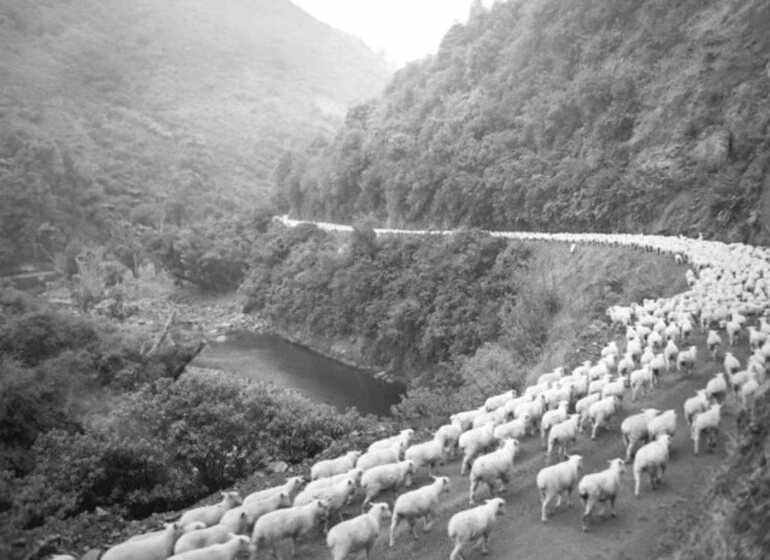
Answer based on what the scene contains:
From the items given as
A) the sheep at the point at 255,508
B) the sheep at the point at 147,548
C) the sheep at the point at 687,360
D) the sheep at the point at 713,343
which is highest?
the sheep at the point at 713,343

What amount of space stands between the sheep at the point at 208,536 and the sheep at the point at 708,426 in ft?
30.5

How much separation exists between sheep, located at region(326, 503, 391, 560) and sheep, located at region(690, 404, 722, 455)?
6925 mm

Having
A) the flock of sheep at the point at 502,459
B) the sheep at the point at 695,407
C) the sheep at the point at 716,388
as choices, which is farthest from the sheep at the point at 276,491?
the sheep at the point at 716,388

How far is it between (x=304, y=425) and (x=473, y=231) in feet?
95.5

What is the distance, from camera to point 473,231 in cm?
4647

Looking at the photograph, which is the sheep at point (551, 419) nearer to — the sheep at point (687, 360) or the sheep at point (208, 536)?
the sheep at point (687, 360)

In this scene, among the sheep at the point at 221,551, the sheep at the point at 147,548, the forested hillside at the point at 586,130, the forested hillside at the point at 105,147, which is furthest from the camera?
the forested hillside at the point at 105,147

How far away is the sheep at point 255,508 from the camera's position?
1149 cm

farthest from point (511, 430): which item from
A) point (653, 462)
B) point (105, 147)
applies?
point (105, 147)

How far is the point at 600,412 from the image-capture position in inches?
571

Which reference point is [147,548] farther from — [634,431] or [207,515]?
[634,431]

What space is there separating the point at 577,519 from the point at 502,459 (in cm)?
186

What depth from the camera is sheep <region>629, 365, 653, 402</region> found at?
16.3 m

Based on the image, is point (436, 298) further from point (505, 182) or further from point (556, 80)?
point (556, 80)
